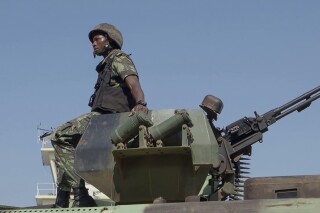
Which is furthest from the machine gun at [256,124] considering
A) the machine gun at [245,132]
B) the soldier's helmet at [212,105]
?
the soldier's helmet at [212,105]

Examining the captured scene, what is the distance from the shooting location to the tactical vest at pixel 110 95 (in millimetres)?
7883

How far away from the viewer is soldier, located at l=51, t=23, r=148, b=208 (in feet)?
25.4

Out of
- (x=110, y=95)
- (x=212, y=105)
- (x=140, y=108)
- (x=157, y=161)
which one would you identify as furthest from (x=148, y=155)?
(x=212, y=105)

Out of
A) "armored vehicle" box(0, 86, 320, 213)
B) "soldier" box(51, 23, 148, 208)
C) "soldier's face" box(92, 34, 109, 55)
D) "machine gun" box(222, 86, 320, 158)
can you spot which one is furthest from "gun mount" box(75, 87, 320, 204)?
"machine gun" box(222, 86, 320, 158)

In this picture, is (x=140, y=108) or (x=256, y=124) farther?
(x=256, y=124)

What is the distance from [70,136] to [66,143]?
0.09 m

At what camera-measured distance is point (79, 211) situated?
627 cm

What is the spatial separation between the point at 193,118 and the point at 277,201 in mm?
1716

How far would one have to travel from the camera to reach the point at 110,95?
791 cm

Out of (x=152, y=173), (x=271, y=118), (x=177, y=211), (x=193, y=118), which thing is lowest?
(x=177, y=211)

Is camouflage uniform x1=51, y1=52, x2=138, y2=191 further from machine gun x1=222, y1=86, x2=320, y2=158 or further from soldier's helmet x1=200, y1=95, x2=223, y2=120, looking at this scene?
machine gun x1=222, y1=86, x2=320, y2=158

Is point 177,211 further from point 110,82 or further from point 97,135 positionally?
point 110,82

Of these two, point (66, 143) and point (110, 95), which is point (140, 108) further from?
point (66, 143)

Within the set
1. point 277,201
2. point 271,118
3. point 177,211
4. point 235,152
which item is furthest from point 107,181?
point 271,118
